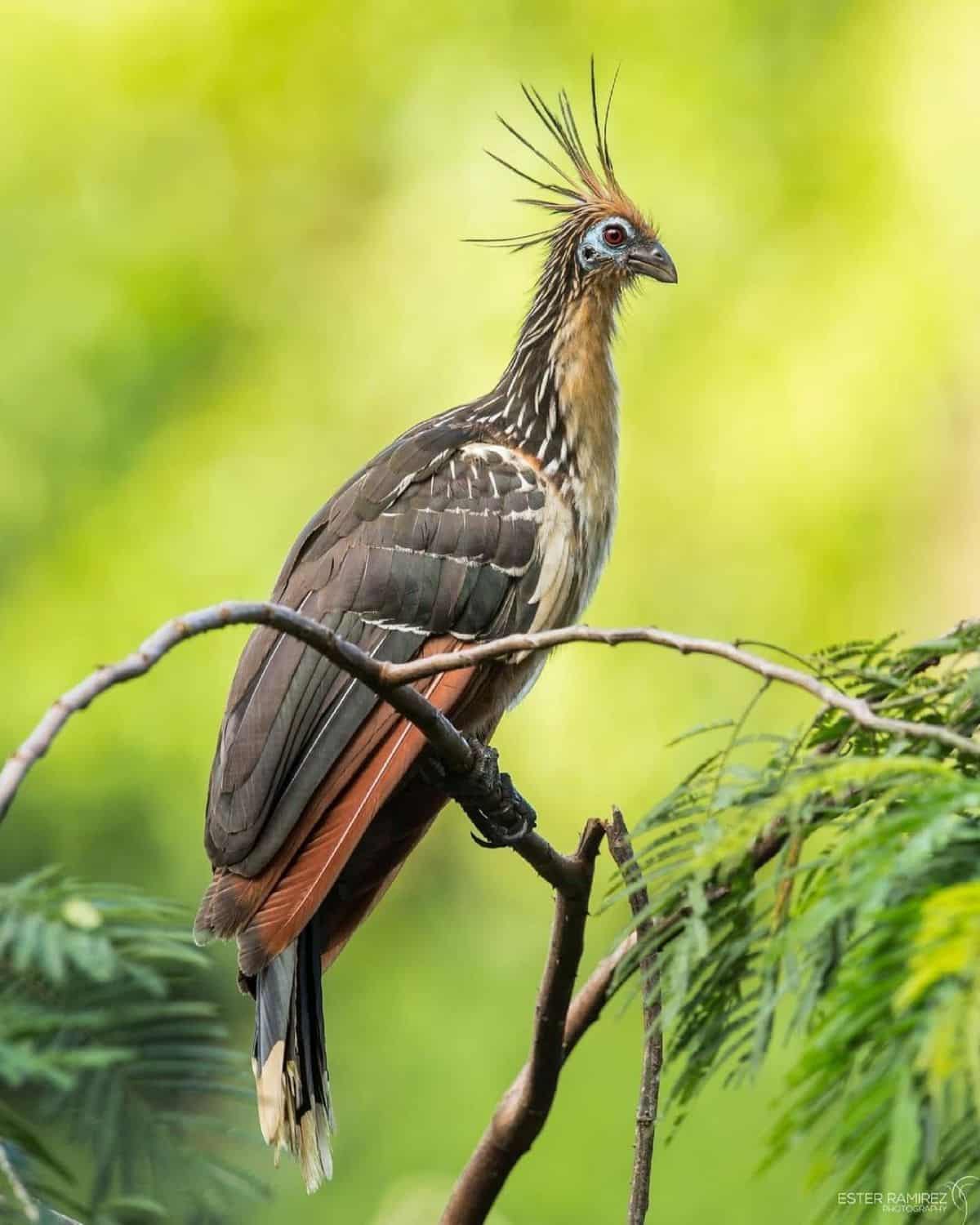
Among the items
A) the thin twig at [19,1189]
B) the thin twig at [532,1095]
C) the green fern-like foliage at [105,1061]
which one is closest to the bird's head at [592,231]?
the thin twig at [532,1095]

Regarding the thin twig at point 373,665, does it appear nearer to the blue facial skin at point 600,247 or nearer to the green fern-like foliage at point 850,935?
the green fern-like foliage at point 850,935

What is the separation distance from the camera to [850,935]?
33.2 inches

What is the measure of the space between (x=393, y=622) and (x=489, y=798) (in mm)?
371

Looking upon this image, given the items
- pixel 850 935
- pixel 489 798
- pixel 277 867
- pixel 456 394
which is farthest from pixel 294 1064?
pixel 456 394

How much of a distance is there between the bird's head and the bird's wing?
1.29 ft

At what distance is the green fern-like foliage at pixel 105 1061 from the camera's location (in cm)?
85

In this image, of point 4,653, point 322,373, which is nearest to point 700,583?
point 322,373

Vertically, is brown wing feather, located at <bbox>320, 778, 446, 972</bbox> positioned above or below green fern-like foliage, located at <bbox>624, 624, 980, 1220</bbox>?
above

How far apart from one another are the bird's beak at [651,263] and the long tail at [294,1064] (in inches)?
48.0

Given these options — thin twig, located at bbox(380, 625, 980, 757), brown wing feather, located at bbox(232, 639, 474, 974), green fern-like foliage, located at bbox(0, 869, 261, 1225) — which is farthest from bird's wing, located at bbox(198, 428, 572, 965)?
thin twig, located at bbox(380, 625, 980, 757)

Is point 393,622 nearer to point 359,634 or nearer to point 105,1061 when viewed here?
point 359,634

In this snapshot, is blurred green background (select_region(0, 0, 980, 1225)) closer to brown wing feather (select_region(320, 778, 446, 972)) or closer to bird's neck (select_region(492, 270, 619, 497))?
brown wing feather (select_region(320, 778, 446, 972))

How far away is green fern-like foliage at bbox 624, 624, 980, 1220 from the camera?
0.71 metres

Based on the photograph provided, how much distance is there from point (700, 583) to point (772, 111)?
1639 mm
